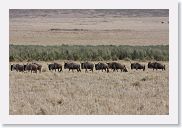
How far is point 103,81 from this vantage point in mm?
16484

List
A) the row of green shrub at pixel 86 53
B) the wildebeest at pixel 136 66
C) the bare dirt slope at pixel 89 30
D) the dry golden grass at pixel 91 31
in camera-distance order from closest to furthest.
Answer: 1. the bare dirt slope at pixel 89 30
2. the dry golden grass at pixel 91 31
3. the wildebeest at pixel 136 66
4. the row of green shrub at pixel 86 53

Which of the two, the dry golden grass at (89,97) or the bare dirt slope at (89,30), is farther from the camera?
the bare dirt slope at (89,30)

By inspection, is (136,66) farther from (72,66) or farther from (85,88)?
(85,88)

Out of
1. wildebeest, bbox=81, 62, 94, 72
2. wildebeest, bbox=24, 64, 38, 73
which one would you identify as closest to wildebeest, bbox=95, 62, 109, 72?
wildebeest, bbox=81, 62, 94, 72

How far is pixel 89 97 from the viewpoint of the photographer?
13422 mm

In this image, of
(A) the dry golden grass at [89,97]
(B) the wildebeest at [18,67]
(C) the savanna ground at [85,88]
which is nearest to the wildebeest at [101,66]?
(C) the savanna ground at [85,88]

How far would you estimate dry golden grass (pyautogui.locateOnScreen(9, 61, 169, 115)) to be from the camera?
1235cm

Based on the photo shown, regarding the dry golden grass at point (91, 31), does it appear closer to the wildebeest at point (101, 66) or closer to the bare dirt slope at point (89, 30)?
the bare dirt slope at point (89, 30)

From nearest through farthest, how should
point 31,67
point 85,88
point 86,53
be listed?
point 85,88 < point 31,67 < point 86,53

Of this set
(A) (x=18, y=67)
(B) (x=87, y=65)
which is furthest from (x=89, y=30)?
(A) (x=18, y=67)

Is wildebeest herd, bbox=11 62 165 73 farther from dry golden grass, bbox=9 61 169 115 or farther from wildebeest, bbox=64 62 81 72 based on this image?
dry golden grass, bbox=9 61 169 115

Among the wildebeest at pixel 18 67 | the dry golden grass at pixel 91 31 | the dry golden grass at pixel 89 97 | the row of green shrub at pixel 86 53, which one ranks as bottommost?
the dry golden grass at pixel 89 97

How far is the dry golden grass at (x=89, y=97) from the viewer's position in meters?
A: 12.4
